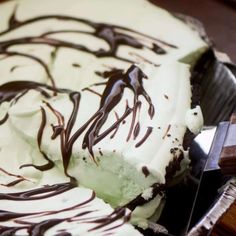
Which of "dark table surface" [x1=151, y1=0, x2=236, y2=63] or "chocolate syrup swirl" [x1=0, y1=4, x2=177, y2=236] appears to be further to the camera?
"dark table surface" [x1=151, y1=0, x2=236, y2=63]

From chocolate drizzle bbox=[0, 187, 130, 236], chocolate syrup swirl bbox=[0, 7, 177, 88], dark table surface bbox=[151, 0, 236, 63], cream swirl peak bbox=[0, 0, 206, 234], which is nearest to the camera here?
chocolate drizzle bbox=[0, 187, 130, 236]

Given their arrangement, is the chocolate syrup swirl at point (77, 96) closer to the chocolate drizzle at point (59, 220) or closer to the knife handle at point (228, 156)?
the chocolate drizzle at point (59, 220)

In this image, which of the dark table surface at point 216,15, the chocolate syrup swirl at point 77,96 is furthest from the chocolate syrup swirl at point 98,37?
the dark table surface at point 216,15

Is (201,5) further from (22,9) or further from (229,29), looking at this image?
(22,9)

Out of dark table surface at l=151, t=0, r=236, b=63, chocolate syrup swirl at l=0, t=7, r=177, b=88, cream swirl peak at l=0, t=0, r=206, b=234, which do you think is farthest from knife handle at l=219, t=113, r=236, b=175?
dark table surface at l=151, t=0, r=236, b=63

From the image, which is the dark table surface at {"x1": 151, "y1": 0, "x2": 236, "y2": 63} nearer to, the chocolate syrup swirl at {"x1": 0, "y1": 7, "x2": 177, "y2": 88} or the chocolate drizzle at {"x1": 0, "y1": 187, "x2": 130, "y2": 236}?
the chocolate syrup swirl at {"x1": 0, "y1": 7, "x2": 177, "y2": 88}

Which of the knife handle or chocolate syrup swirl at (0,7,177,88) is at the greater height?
the knife handle

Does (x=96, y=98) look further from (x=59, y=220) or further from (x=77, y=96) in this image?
(x=59, y=220)
